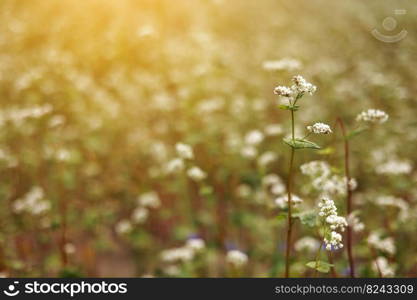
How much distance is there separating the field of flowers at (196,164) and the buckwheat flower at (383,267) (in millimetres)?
34

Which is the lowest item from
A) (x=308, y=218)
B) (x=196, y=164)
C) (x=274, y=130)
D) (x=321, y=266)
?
(x=321, y=266)

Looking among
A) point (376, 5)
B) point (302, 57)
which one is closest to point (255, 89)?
point (302, 57)

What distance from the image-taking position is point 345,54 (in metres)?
9.25

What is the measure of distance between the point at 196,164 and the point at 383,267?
2.45 metres

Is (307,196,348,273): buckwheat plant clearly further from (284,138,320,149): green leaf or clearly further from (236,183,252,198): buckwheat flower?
(236,183,252,198): buckwheat flower

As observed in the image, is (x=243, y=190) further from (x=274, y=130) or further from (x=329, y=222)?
(x=329, y=222)

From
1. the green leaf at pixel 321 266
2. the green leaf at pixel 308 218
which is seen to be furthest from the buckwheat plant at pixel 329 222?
the green leaf at pixel 308 218

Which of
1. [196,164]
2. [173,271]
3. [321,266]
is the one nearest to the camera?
[321,266]

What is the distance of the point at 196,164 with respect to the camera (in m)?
5.56

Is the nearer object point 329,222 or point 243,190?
point 329,222

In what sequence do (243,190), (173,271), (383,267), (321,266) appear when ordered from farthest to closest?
1. (243,190)
2. (173,271)
3. (383,267)
4. (321,266)

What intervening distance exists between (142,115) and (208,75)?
116cm

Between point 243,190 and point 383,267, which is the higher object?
point 243,190

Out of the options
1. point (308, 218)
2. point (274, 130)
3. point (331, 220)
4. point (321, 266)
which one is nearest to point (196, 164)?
point (274, 130)
